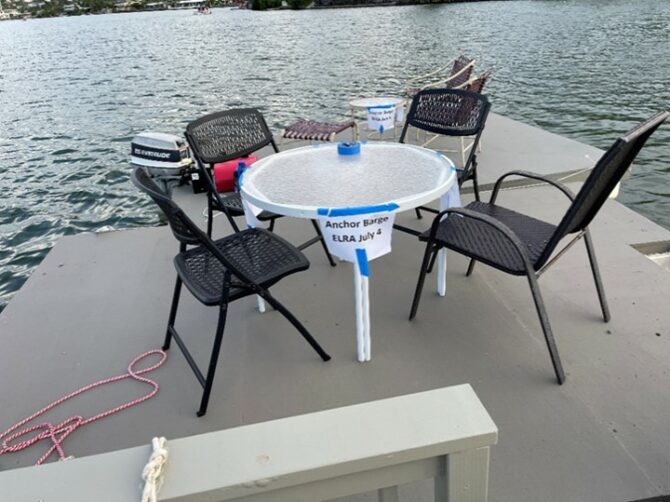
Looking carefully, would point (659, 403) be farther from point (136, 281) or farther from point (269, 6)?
point (269, 6)

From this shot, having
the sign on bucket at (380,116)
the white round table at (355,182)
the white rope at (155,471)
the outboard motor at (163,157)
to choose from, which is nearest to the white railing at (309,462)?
the white rope at (155,471)

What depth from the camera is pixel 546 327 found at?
1968 millimetres

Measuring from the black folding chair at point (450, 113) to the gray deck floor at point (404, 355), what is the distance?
79 cm

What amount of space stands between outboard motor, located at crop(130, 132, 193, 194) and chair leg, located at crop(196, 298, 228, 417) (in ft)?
9.09

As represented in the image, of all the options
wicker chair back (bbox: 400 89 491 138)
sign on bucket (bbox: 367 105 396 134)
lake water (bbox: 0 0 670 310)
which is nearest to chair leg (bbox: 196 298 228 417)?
wicker chair back (bbox: 400 89 491 138)

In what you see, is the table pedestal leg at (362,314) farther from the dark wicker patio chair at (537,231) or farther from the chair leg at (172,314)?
the chair leg at (172,314)

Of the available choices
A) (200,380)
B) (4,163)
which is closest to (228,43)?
(4,163)

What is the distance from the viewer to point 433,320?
2494 millimetres

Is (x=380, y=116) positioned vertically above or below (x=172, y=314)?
above

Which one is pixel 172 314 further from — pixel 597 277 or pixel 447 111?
pixel 447 111

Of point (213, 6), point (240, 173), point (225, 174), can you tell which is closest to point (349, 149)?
point (240, 173)

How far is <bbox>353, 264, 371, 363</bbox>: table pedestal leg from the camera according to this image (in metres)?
2.10

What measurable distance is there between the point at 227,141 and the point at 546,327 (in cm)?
223

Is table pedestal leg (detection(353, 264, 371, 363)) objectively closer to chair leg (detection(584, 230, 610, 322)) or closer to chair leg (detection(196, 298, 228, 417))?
chair leg (detection(196, 298, 228, 417))
